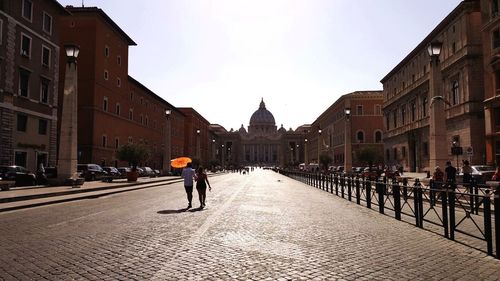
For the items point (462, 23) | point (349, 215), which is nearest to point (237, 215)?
point (349, 215)

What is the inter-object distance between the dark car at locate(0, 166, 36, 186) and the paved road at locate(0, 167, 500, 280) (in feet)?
51.3

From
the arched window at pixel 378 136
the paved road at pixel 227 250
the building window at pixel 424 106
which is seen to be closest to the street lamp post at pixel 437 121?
the paved road at pixel 227 250

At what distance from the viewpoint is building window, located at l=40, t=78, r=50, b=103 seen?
36.3m

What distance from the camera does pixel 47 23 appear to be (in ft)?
123

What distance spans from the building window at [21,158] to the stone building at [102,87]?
11.6m

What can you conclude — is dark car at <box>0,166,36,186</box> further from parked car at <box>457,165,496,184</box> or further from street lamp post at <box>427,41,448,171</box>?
parked car at <box>457,165,496,184</box>

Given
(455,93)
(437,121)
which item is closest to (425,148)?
(455,93)

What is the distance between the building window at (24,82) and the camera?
109ft

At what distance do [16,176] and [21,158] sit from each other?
8447 millimetres

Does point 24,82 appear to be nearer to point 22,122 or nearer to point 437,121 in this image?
point 22,122

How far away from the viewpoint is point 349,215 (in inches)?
528

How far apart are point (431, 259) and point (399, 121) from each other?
59719 mm

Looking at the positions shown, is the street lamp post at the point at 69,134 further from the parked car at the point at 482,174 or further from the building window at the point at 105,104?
the building window at the point at 105,104

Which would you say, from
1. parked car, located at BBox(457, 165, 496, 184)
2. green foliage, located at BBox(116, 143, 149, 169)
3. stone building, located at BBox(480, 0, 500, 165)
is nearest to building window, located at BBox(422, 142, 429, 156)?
stone building, located at BBox(480, 0, 500, 165)
